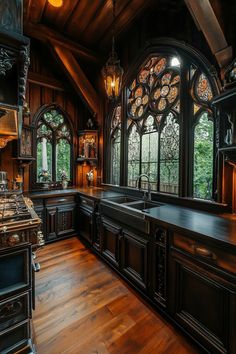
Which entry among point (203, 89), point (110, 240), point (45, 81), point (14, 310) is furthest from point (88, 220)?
point (45, 81)

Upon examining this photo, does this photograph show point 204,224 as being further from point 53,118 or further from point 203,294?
point 53,118

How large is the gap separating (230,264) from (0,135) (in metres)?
2.81

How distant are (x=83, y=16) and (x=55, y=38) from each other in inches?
23.6

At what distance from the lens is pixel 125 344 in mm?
1426

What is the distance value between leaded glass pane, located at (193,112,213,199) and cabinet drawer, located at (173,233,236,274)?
0.88m

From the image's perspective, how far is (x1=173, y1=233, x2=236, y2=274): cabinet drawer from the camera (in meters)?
1.15

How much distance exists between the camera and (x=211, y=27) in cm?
170

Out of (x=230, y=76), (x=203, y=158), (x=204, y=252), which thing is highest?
(x=230, y=76)

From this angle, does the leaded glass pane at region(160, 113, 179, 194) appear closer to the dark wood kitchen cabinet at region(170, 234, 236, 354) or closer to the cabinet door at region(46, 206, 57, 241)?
the dark wood kitchen cabinet at region(170, 234, 236, 354)

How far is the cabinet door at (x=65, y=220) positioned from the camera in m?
3.35

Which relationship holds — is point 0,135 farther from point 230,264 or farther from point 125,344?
point 230,264

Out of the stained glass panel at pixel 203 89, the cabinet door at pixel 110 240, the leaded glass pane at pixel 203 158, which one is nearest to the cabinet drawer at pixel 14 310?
the cabinet door at pixel 110 240

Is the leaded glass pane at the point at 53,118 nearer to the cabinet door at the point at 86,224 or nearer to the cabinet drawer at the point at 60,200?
the cabinet drawer at the point at 60,200

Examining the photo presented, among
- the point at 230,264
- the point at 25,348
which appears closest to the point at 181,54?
the point at 230,264
